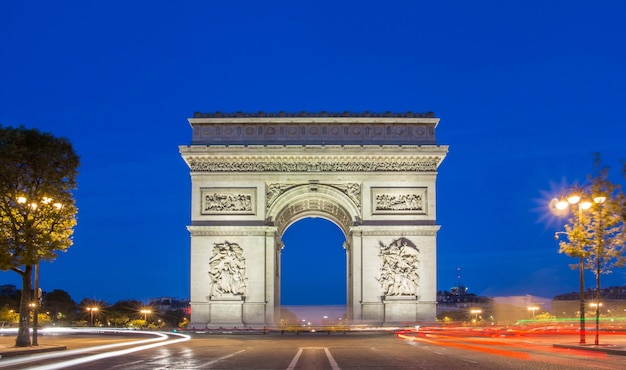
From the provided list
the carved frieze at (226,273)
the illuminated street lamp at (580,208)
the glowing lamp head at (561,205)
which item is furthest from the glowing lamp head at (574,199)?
the carved frieze at (226,273)

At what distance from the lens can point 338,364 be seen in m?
16.8

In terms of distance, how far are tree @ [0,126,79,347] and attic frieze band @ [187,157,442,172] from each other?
17877 millimetres

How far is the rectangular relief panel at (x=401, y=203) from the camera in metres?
45.6

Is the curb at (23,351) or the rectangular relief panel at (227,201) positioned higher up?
the rectangular relief panel at (227,201)

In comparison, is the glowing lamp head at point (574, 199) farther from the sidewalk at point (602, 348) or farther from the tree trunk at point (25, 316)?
the tree trunk at point (25, 316)

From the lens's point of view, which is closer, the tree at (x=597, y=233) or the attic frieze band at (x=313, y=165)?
the tree at (x=597, y=233)

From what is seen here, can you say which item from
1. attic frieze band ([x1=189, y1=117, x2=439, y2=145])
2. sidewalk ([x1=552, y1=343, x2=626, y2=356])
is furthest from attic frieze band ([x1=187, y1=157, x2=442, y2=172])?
sidewalk ([x1=552, y1=343, x2=626, y2=356])

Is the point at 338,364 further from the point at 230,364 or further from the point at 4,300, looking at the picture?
the point at 4,300

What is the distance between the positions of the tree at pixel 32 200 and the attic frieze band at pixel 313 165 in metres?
17.9

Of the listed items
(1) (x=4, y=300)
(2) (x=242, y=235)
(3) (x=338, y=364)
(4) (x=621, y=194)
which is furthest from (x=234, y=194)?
(1) (x=4, y=300)

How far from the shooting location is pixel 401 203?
45.6 m

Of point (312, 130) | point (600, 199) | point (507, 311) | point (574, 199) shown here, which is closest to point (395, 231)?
point (312, 130)

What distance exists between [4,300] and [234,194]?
179ft

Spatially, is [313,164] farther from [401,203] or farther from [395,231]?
[395,231]
